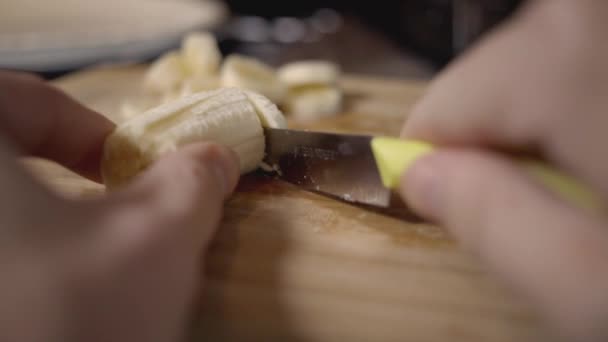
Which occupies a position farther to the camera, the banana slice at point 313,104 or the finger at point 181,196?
the banana slice at point 313,104

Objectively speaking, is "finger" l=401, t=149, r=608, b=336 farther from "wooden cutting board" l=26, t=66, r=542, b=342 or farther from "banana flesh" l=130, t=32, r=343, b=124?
"banana flesh" l=130, t=32, r=343, b=124

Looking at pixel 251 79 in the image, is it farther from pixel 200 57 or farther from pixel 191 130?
pixel 191 130

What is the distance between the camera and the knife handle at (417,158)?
49 cm

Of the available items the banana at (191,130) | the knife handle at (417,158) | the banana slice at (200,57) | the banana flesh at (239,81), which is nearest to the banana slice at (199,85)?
the banana flesh at (239,81)

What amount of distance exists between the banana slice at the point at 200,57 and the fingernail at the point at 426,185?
0.78 meters

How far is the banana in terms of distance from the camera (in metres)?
0.68

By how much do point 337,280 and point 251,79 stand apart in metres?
0.63

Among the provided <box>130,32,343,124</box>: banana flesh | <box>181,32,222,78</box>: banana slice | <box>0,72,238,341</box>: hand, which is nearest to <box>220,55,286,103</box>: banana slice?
<box>130,32,343,124</box>: banana flesh

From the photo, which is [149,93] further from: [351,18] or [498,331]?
[351,18]

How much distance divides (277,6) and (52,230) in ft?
6.19

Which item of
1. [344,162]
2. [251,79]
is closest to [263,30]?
[251,79]

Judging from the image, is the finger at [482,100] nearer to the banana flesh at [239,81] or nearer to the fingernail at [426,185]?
the fingernail at [426,185]

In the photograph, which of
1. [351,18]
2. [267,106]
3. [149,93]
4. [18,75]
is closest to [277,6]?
[351,18]

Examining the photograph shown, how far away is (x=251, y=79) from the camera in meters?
1.11
